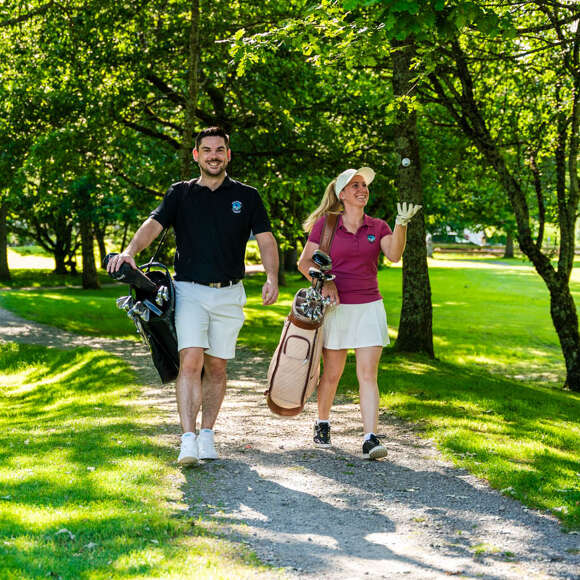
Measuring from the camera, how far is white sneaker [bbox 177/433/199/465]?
5.55 m

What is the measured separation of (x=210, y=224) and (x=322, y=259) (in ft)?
3.01

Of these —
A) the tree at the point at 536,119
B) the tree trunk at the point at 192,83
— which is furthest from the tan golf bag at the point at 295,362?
the tree trunk at the point at 192,83

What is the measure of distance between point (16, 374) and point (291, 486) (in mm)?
10278

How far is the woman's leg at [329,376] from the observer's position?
6.43 m

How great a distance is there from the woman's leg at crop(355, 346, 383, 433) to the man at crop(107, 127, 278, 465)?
100cm

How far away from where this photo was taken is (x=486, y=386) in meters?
10.9

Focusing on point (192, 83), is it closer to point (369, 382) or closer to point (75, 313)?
point (369, 382)

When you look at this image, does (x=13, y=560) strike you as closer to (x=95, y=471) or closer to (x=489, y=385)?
(x=95, y=471)

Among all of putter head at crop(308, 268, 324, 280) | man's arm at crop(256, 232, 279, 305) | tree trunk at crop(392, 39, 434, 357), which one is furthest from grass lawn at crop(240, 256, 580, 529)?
man's arm at crop(256, 232, 279, 305)

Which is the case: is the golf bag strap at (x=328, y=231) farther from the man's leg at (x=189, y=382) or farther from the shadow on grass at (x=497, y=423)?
the shadow on grass at (x=497, y=423)

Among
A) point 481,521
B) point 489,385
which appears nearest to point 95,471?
point 481,521

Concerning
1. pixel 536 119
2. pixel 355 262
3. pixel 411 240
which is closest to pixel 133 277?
pixel 355 262

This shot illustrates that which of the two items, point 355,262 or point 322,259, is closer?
point 322,259

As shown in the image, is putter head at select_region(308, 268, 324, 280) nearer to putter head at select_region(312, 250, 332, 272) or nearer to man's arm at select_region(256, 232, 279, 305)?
putter head at select_region(312, 250, 332, 272)
